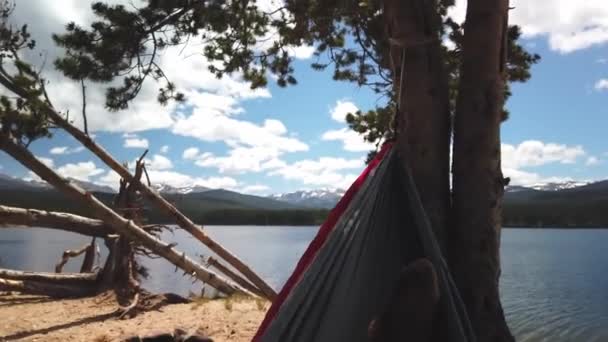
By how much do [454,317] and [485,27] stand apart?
4.82ft

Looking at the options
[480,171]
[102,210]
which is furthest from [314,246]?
[102,210]

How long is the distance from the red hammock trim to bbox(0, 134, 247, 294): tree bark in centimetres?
486

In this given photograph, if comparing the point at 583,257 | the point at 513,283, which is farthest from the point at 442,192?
the point at 583,257

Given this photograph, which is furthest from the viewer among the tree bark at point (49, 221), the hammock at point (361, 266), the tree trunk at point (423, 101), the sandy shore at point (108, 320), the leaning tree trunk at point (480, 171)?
the tree bark at point (49, 221)

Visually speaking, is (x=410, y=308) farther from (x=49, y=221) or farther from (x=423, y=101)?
(x=49, y=221)

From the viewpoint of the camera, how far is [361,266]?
7.14 feet

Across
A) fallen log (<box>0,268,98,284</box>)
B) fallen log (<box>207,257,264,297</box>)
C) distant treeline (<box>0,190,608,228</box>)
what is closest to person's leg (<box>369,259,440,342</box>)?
fallen log (<box>0,268,98,284</box>)

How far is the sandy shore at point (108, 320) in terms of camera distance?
5285mm

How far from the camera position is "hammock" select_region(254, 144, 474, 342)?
1.90m

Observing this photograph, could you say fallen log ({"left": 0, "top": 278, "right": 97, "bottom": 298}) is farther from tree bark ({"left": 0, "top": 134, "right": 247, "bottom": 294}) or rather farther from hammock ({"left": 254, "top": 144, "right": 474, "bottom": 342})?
hammock ({"left": 254, "top": 144, "right": 474, "bottom": 342})

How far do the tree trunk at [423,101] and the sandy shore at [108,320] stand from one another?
10.5 ft

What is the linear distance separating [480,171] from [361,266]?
79cm

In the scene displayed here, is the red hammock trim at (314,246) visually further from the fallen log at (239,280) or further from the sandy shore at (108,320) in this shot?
the fallen log at (239,280)

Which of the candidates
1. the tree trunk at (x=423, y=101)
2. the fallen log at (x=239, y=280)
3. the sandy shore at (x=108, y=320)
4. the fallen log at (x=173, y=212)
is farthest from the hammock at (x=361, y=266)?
the fallen log at (x=239, y=280)
